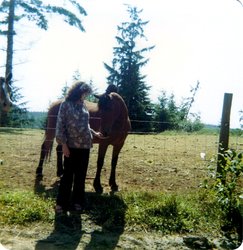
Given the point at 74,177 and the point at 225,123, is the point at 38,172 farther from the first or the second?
the point at 225,123

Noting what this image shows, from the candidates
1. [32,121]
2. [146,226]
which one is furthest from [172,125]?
[32,121]

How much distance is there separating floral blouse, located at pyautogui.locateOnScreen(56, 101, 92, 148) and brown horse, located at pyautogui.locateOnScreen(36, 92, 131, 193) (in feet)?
2.03

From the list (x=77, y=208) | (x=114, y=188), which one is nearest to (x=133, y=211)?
(x=77, y=208)

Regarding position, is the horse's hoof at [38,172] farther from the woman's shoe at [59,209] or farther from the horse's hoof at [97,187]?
the woman's shoe at [59,209]

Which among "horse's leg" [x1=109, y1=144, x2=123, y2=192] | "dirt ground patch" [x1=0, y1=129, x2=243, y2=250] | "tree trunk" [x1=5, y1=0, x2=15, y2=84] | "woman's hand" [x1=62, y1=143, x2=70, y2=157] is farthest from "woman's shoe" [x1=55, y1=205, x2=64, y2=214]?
"tree trunk" [x1=5, y1=0, x2=15, y2=84]

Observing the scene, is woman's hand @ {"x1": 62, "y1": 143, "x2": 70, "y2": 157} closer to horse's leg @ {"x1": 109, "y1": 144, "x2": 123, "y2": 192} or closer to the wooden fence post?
horse's leg @ {"x1": 109, "y1": 144, "x2": 123, "y2": 192}

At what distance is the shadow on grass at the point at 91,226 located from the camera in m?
3.32

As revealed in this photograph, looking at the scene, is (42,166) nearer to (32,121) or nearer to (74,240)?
(32,121)

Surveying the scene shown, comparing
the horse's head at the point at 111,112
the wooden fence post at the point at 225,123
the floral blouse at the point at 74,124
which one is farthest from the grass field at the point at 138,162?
the floral blouse at the point at 74,124

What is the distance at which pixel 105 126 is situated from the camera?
452 cm

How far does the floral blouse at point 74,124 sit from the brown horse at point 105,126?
619 mm

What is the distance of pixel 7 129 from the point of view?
14.8ft

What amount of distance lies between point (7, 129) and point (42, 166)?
723 millimetres

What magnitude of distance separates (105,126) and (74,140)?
0.83 metres
